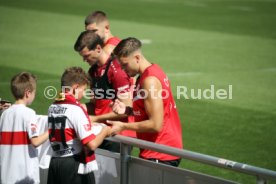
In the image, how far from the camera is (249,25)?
75.4 ft

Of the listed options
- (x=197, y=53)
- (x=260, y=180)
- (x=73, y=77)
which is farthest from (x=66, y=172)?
(x=197, y=53)

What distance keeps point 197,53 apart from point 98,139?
40.9 feet

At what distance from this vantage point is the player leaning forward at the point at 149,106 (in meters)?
6.59

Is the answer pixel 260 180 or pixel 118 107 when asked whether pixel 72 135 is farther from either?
pixel 260 180

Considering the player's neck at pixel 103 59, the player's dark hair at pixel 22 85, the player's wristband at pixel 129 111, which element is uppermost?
the player's neck at pixel 103 59

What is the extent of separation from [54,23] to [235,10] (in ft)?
25.0

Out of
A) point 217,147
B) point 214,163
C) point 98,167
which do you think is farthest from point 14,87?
point 217,147

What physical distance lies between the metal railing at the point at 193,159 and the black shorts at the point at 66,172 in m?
0.42

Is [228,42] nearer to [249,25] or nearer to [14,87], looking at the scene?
[249,25]

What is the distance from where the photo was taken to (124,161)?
6742mm

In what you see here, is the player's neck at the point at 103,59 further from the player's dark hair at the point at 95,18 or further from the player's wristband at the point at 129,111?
the player's dark hair at the point at 95,18

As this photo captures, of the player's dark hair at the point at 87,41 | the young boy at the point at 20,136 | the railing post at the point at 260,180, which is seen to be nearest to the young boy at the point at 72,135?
the young boy at the point at 20,136

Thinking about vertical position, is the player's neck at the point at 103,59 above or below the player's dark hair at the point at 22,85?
above

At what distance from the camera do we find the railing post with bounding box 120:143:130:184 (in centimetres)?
671
